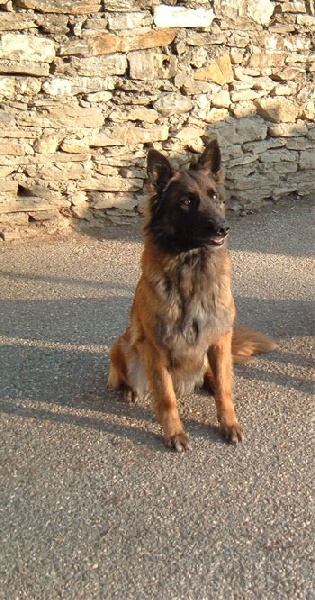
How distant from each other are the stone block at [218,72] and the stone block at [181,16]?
45 centimetres

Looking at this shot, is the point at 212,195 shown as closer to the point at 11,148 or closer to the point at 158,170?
the point at 158,170

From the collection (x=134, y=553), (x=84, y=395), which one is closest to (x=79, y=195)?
(x=84, y=395)

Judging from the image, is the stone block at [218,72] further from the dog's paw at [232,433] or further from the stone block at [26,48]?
the dog's paw at [232,433]

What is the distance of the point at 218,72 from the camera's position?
25.5 ft

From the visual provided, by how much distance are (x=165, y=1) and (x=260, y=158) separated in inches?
90.4

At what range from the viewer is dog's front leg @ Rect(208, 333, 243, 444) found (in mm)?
3703

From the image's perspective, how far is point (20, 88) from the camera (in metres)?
6.89

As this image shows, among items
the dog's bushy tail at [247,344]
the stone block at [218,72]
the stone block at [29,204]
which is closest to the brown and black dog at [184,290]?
the dog's bushy tail at [247,344]

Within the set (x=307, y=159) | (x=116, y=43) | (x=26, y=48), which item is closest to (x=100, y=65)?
(x=116, y=43)

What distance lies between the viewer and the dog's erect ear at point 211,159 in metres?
3.81

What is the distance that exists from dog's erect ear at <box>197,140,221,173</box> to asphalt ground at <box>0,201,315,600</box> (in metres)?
1.47

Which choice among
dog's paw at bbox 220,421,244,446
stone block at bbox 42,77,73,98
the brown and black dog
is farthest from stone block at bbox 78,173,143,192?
dog's paw at bbox 220,421,244,446

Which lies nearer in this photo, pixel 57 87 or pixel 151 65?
pixel 57 87

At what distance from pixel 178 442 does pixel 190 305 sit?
784 mm
